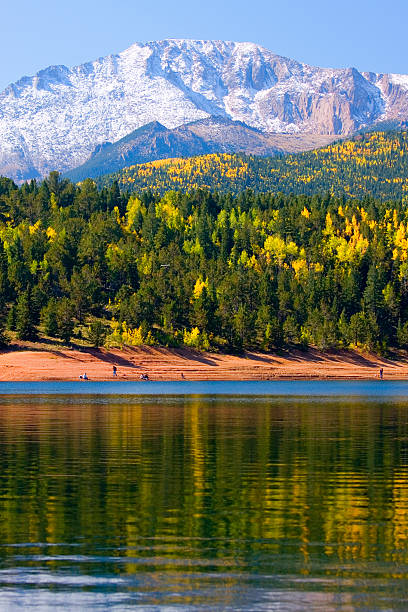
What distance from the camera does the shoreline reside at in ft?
565

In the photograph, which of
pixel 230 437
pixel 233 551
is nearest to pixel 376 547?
pixel 233 551

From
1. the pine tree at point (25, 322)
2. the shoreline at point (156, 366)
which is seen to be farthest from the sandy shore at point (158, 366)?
the pine tree at point (25, 322)

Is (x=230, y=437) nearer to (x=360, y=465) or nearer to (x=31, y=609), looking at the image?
(x=360, y=465)

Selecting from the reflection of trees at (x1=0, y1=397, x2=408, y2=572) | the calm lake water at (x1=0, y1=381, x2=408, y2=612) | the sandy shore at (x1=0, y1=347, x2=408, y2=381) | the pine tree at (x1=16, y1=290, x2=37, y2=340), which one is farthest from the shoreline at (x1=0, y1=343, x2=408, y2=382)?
the calm lake water at (x1=0, y1=381, x2=408, y2=612)

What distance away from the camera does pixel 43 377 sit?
170625mm

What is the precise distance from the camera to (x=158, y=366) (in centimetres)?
18775

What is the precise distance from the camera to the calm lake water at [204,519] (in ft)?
76.3

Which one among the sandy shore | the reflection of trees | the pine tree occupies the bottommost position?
the sandy shore

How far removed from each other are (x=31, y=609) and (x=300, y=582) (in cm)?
658

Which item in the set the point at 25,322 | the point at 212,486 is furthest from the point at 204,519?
the point at 25,322

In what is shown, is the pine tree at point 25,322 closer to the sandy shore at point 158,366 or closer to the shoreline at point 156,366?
the shoreline at point 156,366

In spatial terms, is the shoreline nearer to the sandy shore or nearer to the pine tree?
the sandy shore

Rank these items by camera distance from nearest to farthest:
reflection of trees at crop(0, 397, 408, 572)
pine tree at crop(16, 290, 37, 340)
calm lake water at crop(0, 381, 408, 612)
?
calm lake water at crop(0, 381, 408, 612) < reflection of trees at crop(0, 397, 408, 572) < pine tree at crop(16, 290, 37, 340)

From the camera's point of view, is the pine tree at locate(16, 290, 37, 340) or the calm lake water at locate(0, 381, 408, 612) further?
the pine tree at locate(16, 290, 37, 340)
